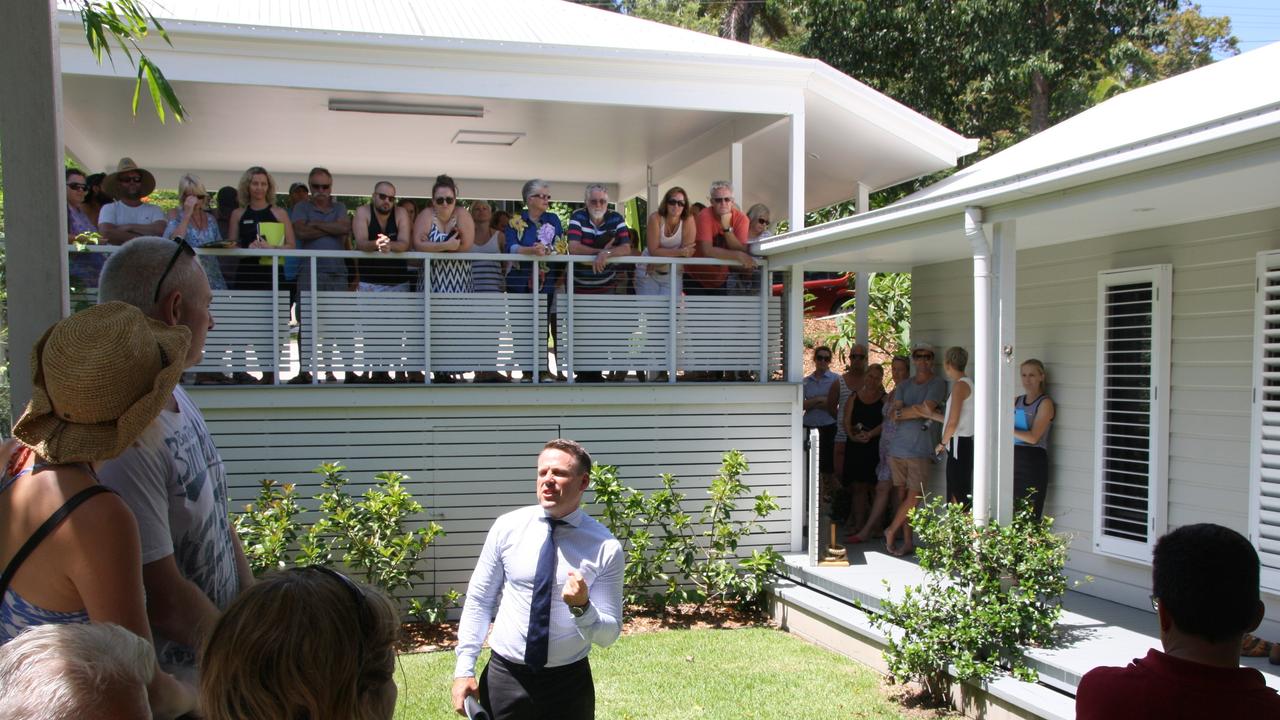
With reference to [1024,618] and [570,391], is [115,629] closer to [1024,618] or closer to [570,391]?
[1024,618]

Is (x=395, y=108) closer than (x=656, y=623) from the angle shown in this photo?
No

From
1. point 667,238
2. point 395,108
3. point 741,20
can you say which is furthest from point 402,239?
point 741,20

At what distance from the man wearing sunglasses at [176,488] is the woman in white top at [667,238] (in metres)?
7.25

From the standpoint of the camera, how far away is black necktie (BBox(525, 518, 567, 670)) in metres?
3.96

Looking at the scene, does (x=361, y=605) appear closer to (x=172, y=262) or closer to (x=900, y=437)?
(x=172, y=262)

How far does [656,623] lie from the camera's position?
9.31 m

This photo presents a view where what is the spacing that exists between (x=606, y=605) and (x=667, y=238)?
20.3ft

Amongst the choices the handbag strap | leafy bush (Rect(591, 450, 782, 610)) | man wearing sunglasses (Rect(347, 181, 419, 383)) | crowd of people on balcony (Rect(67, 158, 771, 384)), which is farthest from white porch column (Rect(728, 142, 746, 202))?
the handbag strap

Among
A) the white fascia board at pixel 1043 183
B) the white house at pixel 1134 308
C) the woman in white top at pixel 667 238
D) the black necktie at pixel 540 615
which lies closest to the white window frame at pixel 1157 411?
the white house at pixel 1134 308

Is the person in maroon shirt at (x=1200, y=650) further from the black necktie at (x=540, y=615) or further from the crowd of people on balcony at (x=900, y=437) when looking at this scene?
the crowd of people on balcony at (x=900, y=437)

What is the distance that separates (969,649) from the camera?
21.8 ft

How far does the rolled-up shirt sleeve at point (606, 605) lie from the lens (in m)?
3.96

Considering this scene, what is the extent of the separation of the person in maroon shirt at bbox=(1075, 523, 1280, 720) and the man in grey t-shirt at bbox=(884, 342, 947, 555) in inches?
289

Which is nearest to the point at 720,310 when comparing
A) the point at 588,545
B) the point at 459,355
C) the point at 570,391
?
the point at 570,391
